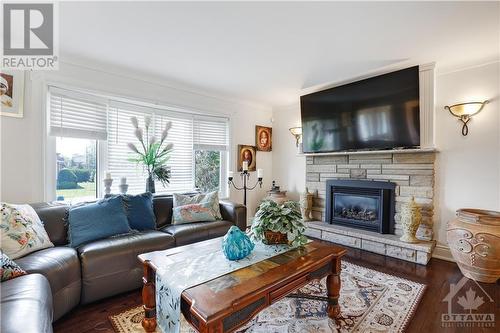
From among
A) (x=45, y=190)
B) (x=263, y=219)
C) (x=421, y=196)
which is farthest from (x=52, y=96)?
(x=421, y=196)

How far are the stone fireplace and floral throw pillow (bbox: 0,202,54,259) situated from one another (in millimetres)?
3276

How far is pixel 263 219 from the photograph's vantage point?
5.80 ft

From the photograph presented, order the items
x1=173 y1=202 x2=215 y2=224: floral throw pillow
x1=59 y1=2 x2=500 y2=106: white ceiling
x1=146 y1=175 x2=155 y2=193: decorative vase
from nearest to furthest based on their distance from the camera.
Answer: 1. x1=59 y1=2 x2=500 y2=106: white ceiling
2. x1=173 y1=202 x2=215 y2=224: floral throw pillow
3. x1=146 y1=175 x2=155 y2=193: decorative vase

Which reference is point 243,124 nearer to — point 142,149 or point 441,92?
point 142,149

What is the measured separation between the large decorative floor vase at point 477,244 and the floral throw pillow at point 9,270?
3.67 meters

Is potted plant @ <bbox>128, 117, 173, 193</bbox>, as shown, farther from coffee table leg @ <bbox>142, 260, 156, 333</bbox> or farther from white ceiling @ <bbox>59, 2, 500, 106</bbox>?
coffee table leg @ <bbox>142, 260, 156, 333</bbox>

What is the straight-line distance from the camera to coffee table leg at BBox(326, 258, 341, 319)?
1739 mm

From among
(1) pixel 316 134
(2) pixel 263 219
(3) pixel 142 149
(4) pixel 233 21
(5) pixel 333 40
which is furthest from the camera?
(1) pixel 316 134

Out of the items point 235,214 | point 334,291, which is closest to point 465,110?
point 334,291

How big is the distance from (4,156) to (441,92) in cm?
490

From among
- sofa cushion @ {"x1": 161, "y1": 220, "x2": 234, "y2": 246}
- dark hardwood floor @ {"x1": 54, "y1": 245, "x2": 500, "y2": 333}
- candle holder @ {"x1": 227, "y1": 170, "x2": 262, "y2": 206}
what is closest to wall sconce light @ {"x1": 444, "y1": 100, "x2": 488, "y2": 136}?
dark hardwood floor @ {"x1": 54, "y1": 245, "x2": 500, "y2": 333}

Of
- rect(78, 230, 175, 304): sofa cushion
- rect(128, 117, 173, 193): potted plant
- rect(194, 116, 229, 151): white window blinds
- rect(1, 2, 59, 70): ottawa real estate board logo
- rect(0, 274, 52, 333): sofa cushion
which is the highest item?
rect(1, 2, 59, 70): ottawa real estate board logo

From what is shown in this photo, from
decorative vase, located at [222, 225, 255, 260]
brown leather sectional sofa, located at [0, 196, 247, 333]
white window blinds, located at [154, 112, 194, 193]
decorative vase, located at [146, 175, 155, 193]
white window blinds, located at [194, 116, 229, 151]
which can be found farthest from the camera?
white window blinds, located at [194, 116, 229, 151]

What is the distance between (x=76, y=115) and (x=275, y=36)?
→ 2.43m
